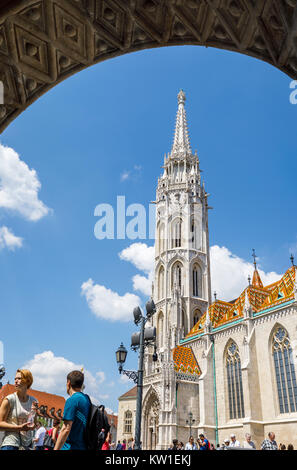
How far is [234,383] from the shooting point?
1177 inches

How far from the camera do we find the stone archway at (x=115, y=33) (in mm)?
4004

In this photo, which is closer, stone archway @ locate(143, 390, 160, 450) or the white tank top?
the white tank top

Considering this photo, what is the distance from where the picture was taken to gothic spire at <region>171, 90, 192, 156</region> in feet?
169

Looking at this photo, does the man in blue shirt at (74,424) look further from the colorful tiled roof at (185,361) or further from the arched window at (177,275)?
the arched window at (177,275)

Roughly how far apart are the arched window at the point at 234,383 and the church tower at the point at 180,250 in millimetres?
7524

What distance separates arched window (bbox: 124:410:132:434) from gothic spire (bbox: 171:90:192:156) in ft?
114

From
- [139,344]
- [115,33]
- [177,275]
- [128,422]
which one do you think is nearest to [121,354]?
[139,344]

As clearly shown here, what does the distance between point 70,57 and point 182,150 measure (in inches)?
1896

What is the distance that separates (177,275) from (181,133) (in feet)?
72.8

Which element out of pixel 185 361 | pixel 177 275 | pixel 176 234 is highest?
pixel 176 234

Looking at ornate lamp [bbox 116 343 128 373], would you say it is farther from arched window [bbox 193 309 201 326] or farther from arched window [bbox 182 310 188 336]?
arched window [bbox 193 309 201 326]

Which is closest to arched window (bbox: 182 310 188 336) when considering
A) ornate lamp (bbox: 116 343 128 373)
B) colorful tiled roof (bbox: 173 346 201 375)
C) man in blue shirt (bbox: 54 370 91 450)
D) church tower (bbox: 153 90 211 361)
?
church tower (bbox: 153 90 211 361)

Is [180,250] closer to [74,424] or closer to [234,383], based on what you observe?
[234,383]
